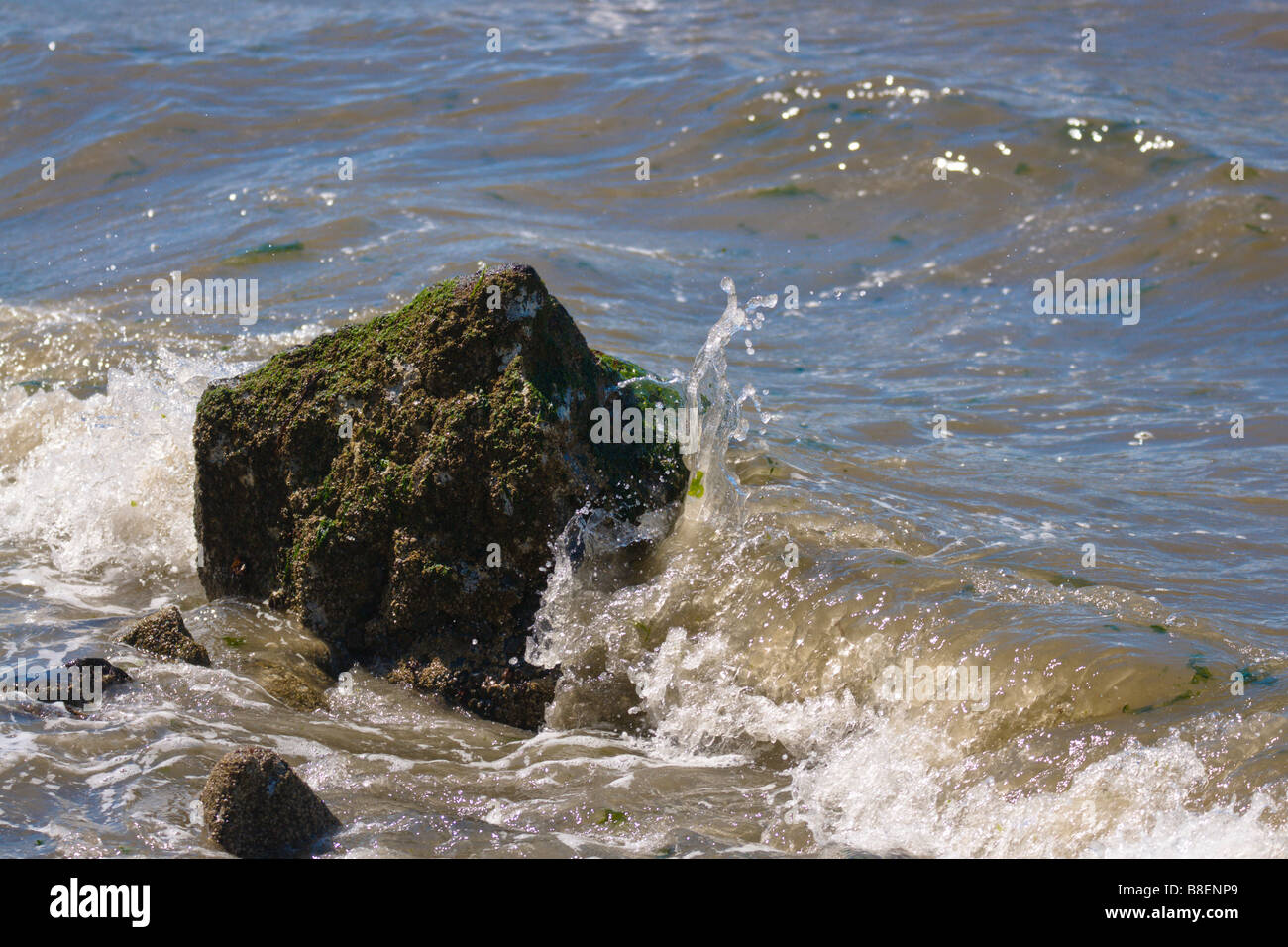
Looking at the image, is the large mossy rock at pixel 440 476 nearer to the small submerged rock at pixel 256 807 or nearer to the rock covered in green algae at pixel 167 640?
the rock covered in green algae at pixel 167 640

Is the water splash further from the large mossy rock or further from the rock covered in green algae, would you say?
the rock covered in green algae

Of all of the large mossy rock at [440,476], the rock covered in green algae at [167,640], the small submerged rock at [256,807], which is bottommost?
the small submerged rock at [256,807]

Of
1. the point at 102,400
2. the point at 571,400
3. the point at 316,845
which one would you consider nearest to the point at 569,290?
the point at 102,400

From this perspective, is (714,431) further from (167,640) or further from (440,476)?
(167,640)

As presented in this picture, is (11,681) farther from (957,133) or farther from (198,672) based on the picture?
(957,133)

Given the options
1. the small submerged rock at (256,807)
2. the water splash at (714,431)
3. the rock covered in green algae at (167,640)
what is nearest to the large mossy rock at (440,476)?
the water splash at (714,431)

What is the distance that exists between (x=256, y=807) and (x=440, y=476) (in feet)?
4.86

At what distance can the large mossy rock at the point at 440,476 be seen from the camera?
459 cm

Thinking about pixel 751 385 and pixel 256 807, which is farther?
pixel 751 385

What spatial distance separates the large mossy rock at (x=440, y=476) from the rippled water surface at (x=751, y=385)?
6.4 inches

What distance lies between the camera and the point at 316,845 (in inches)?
138

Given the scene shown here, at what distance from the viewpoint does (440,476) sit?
4.61 meters

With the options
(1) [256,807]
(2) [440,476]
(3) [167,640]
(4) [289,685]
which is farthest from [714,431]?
(1) [256,807]

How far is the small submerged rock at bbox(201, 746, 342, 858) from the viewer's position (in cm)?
344
